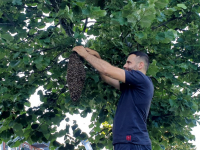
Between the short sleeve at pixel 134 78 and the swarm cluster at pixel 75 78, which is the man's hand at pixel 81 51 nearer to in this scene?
the swarm cluster at pixel 75 78

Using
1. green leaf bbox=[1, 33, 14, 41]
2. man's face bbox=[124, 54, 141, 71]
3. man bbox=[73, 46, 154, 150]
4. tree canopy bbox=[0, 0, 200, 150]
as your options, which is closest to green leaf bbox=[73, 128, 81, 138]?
tree canopy bbox=[0, 0, 200, 150]

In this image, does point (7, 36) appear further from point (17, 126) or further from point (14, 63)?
point (17, 126)

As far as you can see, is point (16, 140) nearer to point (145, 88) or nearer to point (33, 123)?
point (33, 123)

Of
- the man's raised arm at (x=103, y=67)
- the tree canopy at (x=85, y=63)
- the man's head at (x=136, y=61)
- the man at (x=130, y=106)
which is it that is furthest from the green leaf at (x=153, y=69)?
the man's raised arm at (x=103, y=67)

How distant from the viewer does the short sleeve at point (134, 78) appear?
13.5 feet

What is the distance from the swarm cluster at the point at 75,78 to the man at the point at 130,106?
0.56 ft

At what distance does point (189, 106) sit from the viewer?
17.0ft

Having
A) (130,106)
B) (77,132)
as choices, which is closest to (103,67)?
(130,106)

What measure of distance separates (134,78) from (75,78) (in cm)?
93

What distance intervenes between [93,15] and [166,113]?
3.12 m

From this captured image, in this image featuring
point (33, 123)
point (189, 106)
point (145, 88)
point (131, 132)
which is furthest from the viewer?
point (33, 123)

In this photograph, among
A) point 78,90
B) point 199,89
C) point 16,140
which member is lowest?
point 16,140

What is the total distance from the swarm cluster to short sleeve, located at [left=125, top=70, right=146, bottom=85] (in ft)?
2.34

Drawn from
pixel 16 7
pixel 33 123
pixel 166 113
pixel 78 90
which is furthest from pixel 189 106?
pixel 16 7
